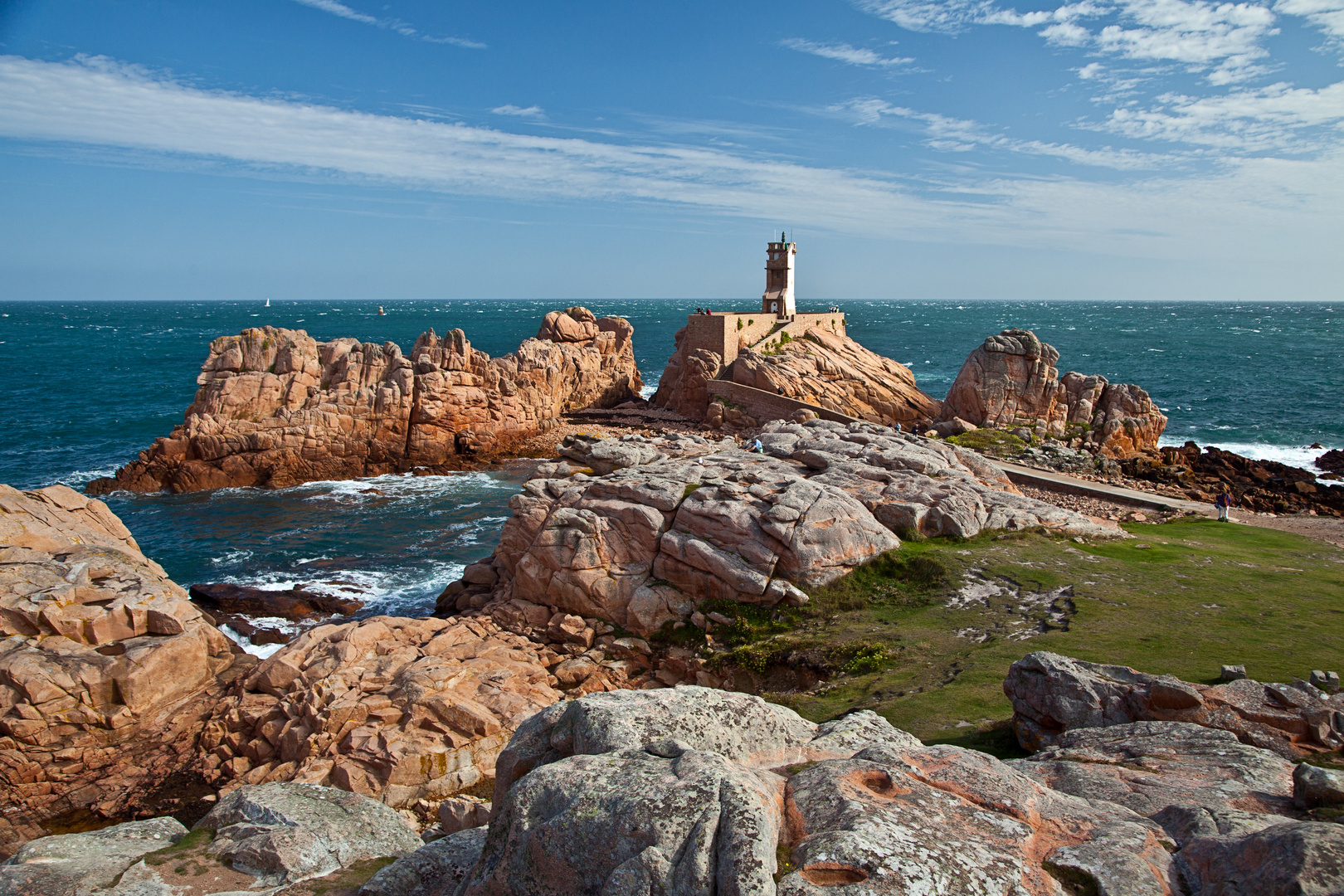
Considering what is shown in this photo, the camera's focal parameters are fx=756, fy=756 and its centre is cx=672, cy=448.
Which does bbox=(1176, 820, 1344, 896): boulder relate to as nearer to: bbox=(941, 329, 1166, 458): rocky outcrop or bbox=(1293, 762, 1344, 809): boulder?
bbox=(1293, 762, 1344, 809): boulder

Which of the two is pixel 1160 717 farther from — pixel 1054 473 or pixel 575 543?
pixel 1054 473

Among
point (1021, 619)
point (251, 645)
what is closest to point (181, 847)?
point (251, 645)

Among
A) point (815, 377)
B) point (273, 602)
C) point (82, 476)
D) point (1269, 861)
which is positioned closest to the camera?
point (1269, 861)

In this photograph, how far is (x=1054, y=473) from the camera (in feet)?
113

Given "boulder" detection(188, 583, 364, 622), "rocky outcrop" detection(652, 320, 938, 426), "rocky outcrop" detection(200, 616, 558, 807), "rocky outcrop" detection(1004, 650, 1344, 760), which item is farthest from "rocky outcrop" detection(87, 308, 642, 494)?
"rocky outcrop" detection(1004, 650, 1344, 760)

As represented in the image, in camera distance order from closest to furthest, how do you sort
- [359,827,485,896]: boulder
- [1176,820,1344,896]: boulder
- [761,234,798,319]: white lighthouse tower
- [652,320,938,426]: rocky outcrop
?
[1176,820,1344,896]: boulder, [359,827,485,896]: boulder, [652,320,938,426]: rocky outcrop, [761,234,798,319]: white lighthouse tower

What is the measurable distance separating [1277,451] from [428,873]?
5586 centimetres

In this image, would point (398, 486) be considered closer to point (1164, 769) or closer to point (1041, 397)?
point (1041, 397)

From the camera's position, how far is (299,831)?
26.0 feet

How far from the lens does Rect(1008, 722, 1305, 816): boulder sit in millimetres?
6762

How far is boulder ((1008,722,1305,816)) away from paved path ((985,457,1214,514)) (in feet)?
79.6

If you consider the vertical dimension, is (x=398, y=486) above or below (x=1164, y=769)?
below

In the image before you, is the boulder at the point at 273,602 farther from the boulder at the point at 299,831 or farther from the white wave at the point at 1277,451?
the white wave at the point at 1277,451

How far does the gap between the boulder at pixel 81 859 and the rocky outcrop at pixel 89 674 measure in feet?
25.8
